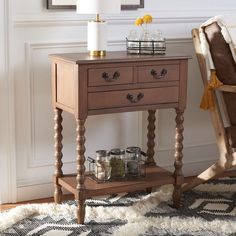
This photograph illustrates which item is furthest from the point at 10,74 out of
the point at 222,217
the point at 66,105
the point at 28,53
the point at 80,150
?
the point at 222,217

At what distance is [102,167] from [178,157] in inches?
15.5

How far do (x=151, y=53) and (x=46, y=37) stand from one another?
0.58m

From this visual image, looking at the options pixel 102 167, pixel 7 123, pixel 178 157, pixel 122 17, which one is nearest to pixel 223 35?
pixel 122 17

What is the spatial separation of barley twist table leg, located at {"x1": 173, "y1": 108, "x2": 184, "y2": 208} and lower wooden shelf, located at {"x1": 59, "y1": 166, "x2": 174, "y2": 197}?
1.5 inches

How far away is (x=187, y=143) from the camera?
3.71 m

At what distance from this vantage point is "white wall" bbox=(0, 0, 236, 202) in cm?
309

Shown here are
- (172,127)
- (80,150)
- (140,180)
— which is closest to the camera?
(80,150)

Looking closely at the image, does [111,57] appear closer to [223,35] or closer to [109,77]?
[109,77]

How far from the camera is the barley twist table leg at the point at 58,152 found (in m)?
3.06

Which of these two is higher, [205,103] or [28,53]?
[28,53]

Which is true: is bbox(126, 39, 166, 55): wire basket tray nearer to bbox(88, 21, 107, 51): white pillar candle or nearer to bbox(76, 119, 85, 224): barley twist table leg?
bbox(88, 21, 107, 51): white pillar candle

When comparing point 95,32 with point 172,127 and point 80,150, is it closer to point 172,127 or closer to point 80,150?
point 80,150

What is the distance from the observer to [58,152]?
308cm

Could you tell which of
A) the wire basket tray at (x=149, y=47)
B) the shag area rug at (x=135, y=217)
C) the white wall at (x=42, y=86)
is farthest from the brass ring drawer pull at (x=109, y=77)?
the shag area rug at (x=135, y=217)
